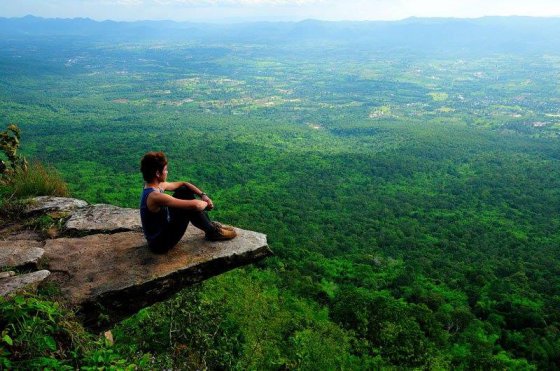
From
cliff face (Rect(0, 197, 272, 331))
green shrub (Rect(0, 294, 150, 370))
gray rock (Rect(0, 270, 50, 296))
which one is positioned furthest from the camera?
cliff face (Rect(0, 197, 272, 331))

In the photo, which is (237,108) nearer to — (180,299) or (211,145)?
(211,145)

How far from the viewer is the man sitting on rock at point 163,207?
634cm

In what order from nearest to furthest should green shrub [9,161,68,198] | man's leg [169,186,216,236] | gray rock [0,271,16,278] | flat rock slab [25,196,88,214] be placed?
gray rock [0,271,16,278] → man's leg [169,186,216,236] → flat rock slab [25,196,88,214] → green shrub [9,161,68,198]

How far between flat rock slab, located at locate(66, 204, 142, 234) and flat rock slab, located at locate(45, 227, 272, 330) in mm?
364

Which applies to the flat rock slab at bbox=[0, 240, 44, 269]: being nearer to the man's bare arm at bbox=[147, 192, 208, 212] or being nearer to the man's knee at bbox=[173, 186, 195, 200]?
the man's bare arm at bbox=[147, 192, 208, 212]

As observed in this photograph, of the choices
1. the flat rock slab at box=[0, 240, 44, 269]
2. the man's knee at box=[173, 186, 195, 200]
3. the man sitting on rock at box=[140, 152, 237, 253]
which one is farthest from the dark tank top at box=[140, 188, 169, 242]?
the flat rock slab at box=[0, 240, 44, 269]

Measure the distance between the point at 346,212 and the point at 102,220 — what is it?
147ft

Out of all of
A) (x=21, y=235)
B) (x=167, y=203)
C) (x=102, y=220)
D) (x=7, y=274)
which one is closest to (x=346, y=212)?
(x=102, y=220)

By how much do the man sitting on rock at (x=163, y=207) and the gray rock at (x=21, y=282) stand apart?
163cm

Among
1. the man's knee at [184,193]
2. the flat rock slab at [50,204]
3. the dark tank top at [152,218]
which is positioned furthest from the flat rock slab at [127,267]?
the flat rock slab at [50,204]

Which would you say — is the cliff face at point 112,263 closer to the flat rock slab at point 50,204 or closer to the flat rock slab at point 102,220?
the flat rock slab at point 102,220

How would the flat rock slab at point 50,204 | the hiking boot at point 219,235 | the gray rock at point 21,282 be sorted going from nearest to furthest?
1. the gray rock at point 21,282
2. the hiking boot at point 219,235
3. the flat rock slab at point 50,204

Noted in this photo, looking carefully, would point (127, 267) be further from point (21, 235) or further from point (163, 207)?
point (21, 235)

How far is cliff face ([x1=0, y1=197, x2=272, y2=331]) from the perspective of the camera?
614 centimetres
